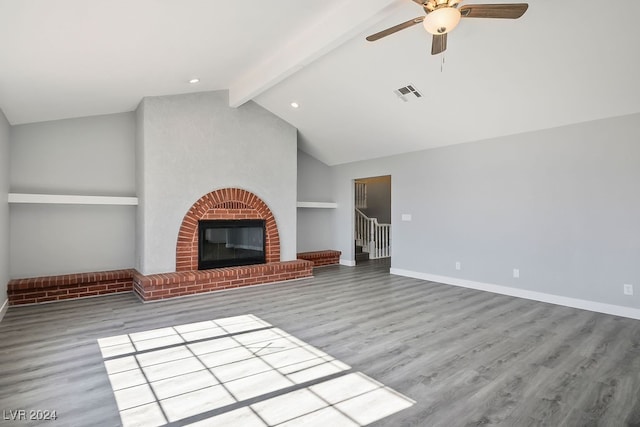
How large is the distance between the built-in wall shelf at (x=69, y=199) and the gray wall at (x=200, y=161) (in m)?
0.25

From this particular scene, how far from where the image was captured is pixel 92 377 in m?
2.59

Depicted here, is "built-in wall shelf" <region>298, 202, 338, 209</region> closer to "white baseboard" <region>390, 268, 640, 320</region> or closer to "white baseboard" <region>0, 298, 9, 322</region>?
"white baseboard" <region>390, 268, 640, 320</region>

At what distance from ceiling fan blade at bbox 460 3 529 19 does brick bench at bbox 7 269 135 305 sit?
220 inches

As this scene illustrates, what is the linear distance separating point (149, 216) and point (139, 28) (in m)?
2.93

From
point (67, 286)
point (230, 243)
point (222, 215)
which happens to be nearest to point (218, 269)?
point (230, 243)

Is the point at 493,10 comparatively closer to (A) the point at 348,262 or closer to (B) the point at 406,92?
(B) the point at 406,92

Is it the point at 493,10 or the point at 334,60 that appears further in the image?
the point at 334,60

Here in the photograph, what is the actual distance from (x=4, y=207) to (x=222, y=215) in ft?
9.15

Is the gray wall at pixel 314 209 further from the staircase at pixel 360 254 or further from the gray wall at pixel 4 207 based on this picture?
the gray wall at pixel 4 207

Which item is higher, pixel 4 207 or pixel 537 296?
pixel 4 207

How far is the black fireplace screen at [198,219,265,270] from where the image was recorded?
224 inches

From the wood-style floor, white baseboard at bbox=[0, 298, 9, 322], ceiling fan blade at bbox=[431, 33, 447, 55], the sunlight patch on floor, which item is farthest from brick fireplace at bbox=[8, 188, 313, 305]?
ceiling fan blade at bbox=[431, 33, 447, 55]

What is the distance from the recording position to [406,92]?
4867mm

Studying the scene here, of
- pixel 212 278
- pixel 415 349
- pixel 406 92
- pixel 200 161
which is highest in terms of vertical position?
pixel 406 92
